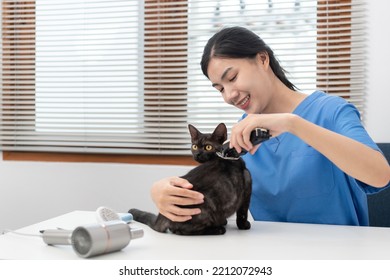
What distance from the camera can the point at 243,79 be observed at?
135 centimetres

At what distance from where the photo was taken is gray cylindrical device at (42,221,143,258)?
0.81 m

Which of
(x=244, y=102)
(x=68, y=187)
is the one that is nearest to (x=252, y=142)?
(x=244, y=102)

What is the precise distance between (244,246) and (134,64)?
1.56 m

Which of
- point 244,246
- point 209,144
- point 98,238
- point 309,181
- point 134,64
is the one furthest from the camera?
point 134,64

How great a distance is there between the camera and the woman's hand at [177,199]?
3.19 feet

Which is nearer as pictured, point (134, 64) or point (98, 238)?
point (98, 238)

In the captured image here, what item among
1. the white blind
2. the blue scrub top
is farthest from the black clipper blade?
the white blind

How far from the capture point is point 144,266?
31.0 inches

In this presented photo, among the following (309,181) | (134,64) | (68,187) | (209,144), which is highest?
(134,64)

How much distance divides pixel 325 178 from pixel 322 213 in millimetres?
107

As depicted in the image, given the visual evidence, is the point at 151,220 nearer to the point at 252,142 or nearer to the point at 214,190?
the point at 214,190

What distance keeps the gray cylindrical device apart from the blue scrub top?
599 mm

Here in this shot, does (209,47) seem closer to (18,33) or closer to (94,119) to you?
(94,119)

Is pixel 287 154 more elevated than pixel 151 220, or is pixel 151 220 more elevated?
pixel 287 154
